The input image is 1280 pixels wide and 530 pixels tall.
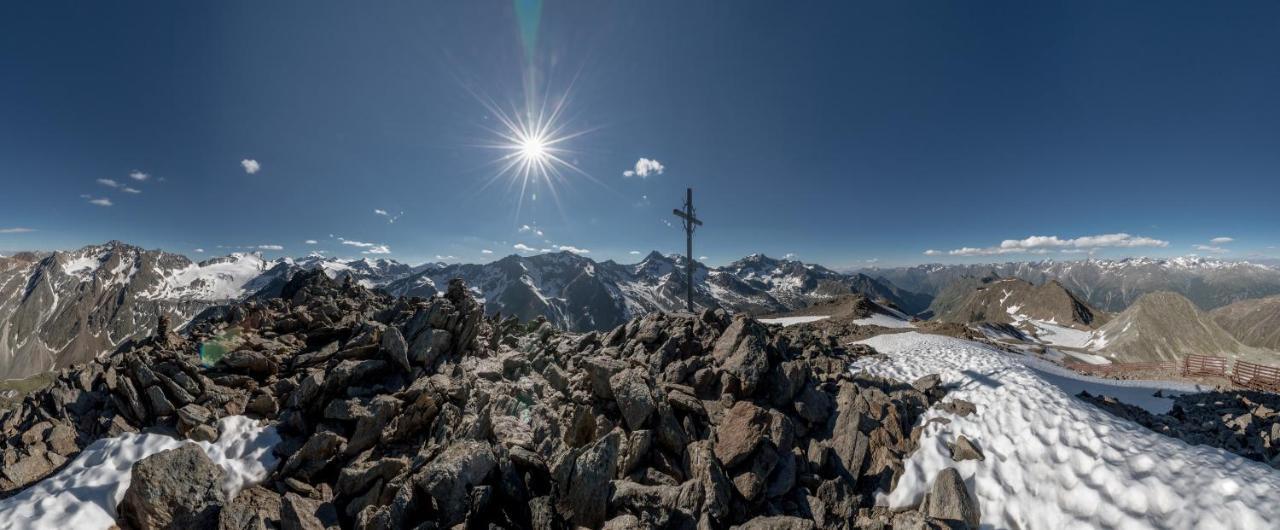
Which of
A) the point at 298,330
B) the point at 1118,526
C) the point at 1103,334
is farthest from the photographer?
the point at 1103,334

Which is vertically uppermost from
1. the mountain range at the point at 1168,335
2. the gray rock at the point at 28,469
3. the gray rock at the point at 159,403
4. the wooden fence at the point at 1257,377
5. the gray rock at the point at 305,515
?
the gray rock at the point at 159,403

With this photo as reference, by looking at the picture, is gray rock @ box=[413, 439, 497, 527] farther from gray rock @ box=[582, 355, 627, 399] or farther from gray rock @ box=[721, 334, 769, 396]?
gray rock @ box=[721, 334, 769, 396]

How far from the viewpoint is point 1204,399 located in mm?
14320

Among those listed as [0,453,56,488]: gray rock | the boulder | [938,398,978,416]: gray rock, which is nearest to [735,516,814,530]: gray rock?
the boulder

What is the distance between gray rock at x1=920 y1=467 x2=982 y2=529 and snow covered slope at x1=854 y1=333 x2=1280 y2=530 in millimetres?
256

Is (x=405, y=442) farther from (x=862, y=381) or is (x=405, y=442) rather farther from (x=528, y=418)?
(x=862, y=381)

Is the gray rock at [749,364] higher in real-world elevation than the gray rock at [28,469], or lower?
higher

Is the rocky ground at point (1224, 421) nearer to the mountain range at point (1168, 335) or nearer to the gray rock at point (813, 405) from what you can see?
the gray rock at point (813, 405)

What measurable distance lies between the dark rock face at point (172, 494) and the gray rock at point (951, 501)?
1396 centimetres

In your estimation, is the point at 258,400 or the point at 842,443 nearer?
the point at 842,443

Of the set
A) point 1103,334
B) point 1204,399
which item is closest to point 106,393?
point 1204,399

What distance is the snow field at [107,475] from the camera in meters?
7.22

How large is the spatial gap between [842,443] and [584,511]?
6.49 m

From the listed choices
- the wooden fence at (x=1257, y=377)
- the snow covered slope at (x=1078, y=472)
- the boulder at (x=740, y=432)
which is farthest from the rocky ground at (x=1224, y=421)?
the boulder at (x=740, y=432)
